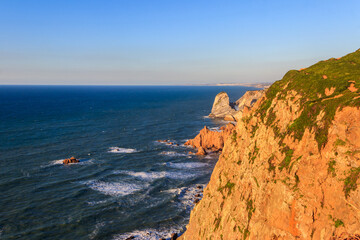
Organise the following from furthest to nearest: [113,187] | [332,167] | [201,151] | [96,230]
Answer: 1. [201,151]
2. [113,187]
3. [96,230]
4. [332,167]

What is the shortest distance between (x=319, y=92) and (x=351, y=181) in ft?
27.2

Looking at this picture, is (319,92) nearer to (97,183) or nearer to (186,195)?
(186,195)

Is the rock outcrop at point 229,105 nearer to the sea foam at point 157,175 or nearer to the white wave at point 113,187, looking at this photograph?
the sea foam at point 157,175

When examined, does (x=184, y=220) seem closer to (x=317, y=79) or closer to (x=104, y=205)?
(x=104, y=205)

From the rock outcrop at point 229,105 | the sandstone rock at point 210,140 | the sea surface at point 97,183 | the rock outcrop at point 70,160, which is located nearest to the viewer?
the sea surface at point 97,183

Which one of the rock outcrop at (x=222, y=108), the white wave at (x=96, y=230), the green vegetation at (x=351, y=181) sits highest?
the green vegetation at (x=351, y=181)

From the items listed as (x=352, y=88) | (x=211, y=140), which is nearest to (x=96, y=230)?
(x=352, y=88)

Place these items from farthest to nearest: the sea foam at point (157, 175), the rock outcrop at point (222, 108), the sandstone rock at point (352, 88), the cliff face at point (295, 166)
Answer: the rock outcrop at point (222, 108) < the sea foam at point (157, 175) < the sandstone rock at point (352, 88) < the cliff face at point (295, 166)

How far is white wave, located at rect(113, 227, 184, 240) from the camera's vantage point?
35.8 meters

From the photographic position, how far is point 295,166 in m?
17.7

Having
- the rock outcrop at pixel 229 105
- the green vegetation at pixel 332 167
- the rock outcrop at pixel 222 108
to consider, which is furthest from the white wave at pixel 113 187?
the rock outcrop at pixel 222 108

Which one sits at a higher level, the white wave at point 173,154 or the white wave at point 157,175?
the white wave at point 173,154

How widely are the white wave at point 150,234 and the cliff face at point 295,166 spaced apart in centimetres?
959

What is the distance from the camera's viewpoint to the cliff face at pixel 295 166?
15.1m
